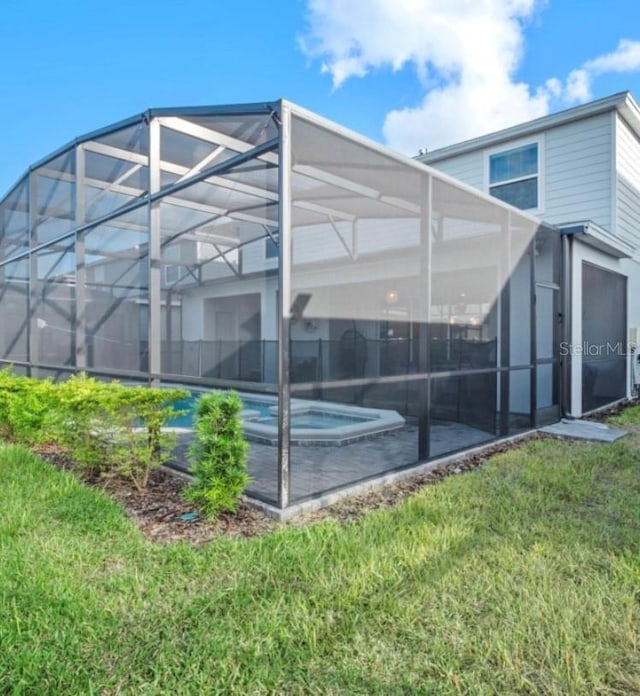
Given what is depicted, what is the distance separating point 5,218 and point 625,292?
11.8 metres

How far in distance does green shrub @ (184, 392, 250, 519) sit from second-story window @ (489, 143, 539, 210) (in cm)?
817

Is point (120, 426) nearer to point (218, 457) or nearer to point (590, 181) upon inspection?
point (218, 457)

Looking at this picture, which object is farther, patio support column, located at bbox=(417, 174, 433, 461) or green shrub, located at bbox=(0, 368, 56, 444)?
green shrub, located at bbox=(0, 368, 56, 444)

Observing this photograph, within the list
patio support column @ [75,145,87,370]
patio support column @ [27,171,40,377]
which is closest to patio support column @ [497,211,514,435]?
patio support column @ [75,145,87,370]

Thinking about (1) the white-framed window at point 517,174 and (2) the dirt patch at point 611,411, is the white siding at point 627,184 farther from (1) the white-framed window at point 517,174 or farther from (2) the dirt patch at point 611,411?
(2) the dirt patch at point 611,411

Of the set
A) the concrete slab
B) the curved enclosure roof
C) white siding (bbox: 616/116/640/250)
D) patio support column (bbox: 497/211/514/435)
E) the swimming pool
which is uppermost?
white siding (bbox: 616/116/640/250)

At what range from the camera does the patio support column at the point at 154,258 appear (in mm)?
4867

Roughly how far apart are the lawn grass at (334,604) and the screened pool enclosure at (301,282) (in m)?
1.03

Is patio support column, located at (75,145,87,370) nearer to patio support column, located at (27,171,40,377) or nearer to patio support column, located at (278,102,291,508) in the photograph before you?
patio support column, located at (27,171,40,377)

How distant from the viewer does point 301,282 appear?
10.8 metres

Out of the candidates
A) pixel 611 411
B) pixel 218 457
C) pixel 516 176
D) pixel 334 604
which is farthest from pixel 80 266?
pixel 611 411

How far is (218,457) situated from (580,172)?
8.58 m

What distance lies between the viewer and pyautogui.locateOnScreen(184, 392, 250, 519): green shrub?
11.1 feet

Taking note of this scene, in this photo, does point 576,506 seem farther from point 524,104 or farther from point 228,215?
point 524,104
